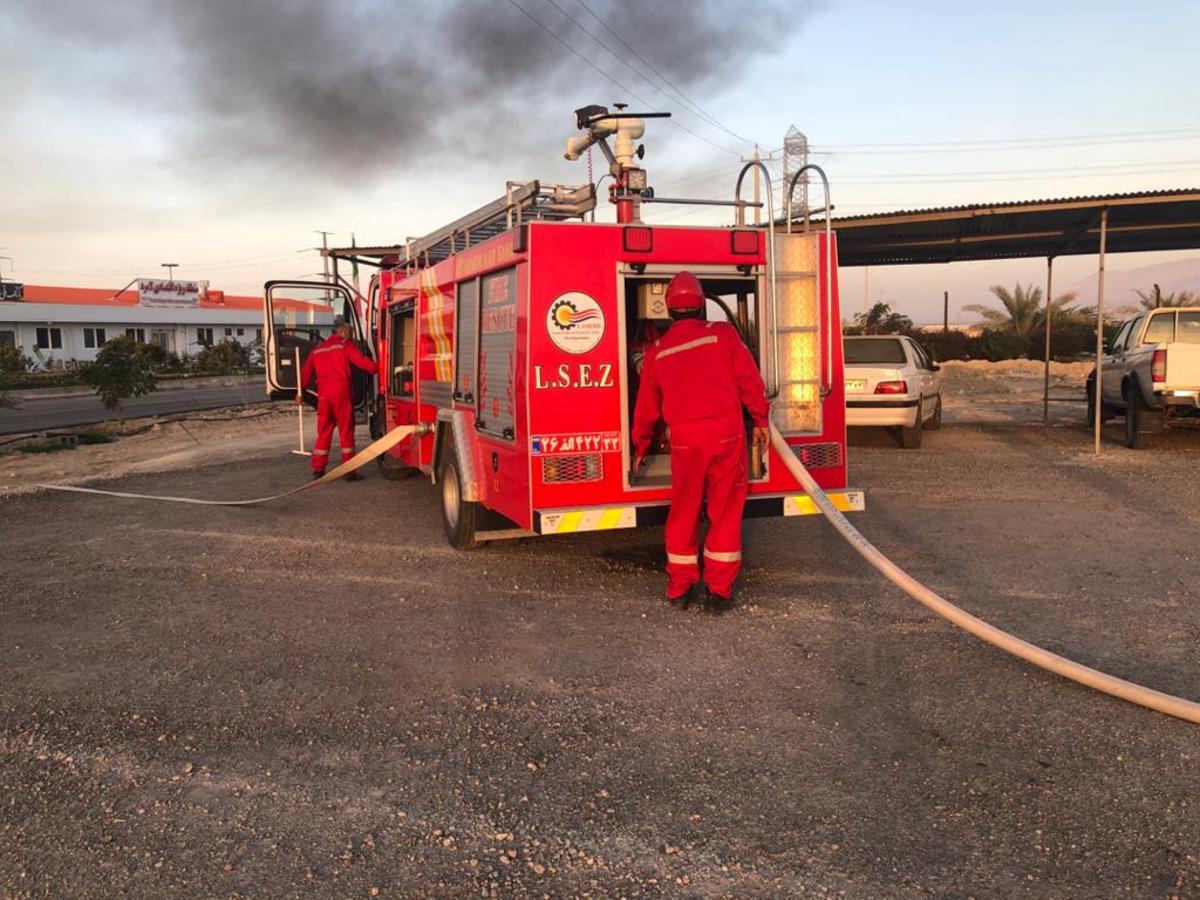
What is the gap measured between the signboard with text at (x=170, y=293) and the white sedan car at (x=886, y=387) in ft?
193

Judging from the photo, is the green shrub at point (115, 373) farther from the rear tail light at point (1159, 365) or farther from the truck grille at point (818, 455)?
the rear tail light at point (1159, 365)

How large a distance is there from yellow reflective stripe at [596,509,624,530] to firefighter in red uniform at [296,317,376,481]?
533cm

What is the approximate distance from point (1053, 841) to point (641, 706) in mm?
1726

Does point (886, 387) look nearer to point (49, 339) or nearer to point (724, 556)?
point (724, 556)

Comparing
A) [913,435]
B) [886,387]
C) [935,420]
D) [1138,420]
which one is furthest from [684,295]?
[935,420]

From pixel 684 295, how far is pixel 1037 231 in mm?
11165

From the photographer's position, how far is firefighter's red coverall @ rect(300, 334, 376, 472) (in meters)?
10.3

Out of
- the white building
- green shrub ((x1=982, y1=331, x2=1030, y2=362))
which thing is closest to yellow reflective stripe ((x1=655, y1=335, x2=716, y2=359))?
green shrub ((x1=982, y1=331, x2=1030, y2=362))

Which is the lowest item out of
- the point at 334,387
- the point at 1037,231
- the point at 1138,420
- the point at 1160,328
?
the point at 1138,420

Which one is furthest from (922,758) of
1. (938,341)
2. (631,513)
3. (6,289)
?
(6,289)

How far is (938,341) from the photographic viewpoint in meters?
42.2

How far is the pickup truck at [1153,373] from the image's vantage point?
440 inches

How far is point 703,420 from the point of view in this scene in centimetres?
518

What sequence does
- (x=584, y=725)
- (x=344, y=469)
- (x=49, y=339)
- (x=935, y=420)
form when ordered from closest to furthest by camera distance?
(x=584, y=725)
(x=344, y=469)
(x=935, y=420)
(x=49, y=339)
